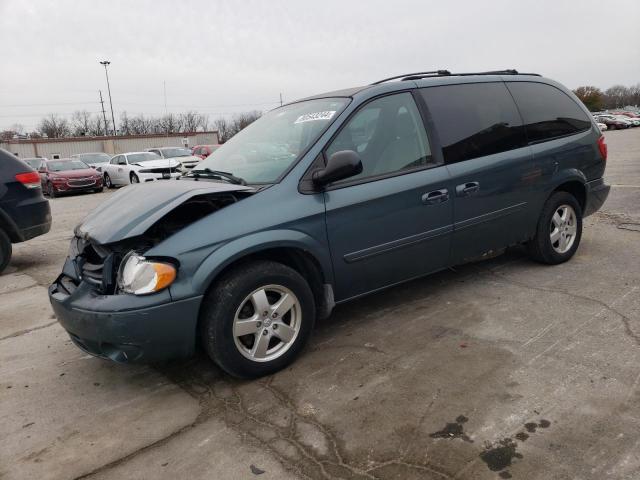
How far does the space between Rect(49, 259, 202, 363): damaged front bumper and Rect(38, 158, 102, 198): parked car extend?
55.3ft

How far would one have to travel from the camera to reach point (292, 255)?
10.9ft

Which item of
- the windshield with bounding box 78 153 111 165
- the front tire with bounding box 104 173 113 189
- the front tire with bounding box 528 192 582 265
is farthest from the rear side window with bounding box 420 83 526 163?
the windshield with bounding box 78 153 111 165

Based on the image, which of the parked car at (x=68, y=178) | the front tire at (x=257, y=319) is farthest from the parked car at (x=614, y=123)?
the front tire at (x=257, y=319)

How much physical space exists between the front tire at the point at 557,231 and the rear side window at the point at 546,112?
61cm

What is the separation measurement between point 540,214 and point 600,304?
1033 mm

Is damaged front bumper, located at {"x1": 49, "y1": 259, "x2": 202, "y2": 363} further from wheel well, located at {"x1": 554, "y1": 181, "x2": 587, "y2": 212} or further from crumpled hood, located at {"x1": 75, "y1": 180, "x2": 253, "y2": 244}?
wheel well, located at {"x1": 554, "y1": 181, "x2": 587, "y2": 212}

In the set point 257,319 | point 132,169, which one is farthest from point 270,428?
point 132,169

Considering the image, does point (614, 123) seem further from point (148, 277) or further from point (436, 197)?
point (148, 277)

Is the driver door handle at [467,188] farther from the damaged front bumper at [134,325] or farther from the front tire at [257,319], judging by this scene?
the damaged front bumper at [134,325]

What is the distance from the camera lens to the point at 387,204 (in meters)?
3.56

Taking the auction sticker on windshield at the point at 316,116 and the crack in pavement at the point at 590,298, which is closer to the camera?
the crack in pavement at the point at 590,298

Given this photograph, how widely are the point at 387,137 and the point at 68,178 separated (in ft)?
56.2

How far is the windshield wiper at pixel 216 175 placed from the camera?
11.6 ft

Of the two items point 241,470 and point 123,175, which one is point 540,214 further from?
point 123,175
